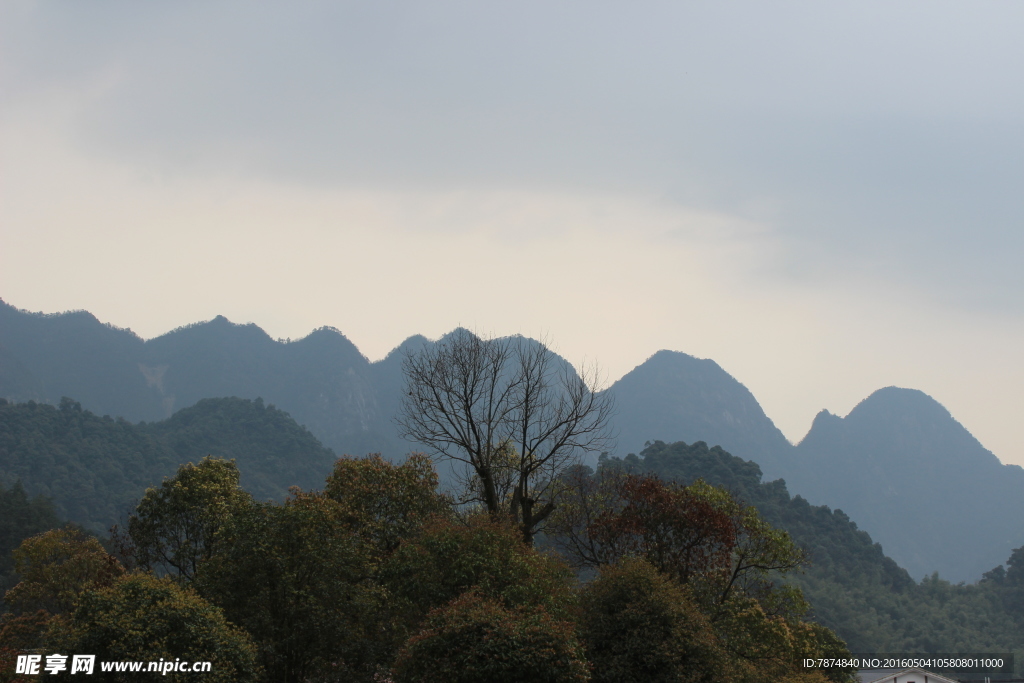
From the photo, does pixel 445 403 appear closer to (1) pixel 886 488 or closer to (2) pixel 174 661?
(2) pixel 174 661

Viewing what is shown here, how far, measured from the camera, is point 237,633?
13.2 m

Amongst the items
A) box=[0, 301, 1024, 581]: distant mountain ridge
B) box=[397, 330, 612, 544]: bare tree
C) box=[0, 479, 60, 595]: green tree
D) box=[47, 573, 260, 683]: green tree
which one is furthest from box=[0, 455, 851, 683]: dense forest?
box=[0, 301, 1024, 581]: distant mountain ridge

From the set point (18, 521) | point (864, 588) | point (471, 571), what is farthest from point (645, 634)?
point (864, 588)

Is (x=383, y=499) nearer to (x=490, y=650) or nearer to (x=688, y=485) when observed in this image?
(x=490, y=650)

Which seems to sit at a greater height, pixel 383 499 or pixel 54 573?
pixel 383 499

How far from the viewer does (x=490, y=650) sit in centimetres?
1268

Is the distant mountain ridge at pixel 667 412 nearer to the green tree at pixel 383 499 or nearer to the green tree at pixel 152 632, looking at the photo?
the green tree at pixel 383 499

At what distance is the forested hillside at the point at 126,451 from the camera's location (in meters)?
69.1

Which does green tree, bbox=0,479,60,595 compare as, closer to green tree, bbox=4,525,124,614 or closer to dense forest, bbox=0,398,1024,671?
dense forest, bbox=0,398,1024,671

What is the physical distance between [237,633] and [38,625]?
1072 centimetres

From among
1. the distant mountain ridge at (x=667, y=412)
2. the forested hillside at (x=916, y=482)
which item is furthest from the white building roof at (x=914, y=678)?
the forested hillside at (x=916, y=482)

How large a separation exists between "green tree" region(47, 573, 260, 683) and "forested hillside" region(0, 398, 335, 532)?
1838 inches

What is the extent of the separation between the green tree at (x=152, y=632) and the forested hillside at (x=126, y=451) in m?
46.7

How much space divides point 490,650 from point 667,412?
171m
